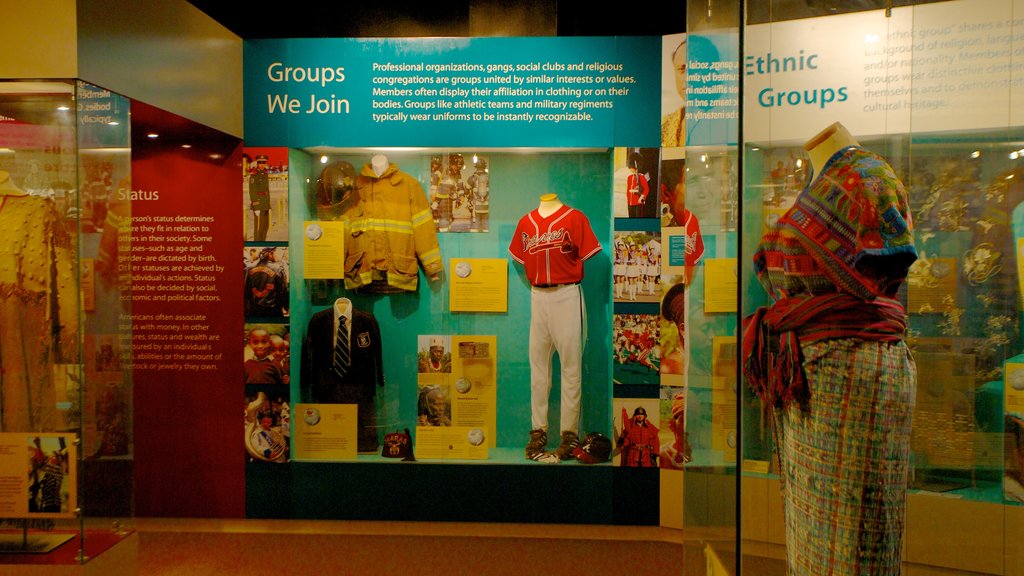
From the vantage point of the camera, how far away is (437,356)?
418cm

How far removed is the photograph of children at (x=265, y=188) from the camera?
4012 millimetres

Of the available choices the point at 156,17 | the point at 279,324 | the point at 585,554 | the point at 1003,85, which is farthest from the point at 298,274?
the point at 1003,85

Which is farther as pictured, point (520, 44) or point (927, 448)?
point (520, 44)

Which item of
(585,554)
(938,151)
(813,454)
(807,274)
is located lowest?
(585,554)

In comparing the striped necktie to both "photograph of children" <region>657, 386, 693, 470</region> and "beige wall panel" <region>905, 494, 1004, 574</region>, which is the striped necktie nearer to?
"photograph of children" <region>657, 386, 693, 470</region>

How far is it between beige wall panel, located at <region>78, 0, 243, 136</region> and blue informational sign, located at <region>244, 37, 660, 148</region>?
18 centimetres

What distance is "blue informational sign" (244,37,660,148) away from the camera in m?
3.91

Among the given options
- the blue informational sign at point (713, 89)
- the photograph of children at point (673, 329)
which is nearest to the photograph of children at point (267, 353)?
the photograph of children at point (673, 329)

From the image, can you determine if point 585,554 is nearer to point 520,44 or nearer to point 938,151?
point 938,151

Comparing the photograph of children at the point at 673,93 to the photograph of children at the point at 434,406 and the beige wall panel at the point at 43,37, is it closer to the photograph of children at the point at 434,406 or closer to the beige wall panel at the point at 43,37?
the photograph of children at the point at 434,406

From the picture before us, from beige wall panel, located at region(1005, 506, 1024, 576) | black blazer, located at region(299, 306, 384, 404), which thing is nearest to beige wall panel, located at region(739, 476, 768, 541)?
beige wall panel, located at region(1005, 506, 1024, 576)

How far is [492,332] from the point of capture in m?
4.20

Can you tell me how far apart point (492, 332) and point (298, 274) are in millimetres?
1222

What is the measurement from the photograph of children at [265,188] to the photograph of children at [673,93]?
2223mm
